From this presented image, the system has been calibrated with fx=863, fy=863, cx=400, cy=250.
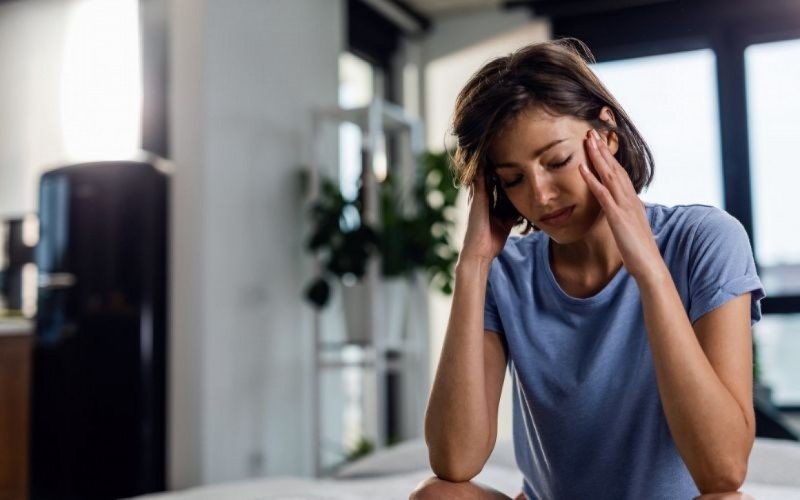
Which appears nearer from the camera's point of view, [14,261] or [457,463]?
[457,463]

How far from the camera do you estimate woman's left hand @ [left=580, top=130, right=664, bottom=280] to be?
1.05 metres

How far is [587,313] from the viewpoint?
4.02 ft

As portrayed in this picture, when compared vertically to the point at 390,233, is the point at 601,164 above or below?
below

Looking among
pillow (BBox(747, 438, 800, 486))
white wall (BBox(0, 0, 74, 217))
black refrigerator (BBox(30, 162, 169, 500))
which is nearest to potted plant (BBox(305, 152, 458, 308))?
black refrigerator (BBox(30, 162, 169, 500))

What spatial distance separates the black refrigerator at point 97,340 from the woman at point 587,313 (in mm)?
2023

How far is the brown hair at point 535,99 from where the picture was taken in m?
1.14

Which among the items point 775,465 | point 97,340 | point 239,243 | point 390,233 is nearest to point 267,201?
point 239,243

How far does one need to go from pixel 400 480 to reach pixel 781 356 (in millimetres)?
3232

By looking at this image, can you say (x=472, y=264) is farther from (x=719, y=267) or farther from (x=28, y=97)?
(x=28, y=97)

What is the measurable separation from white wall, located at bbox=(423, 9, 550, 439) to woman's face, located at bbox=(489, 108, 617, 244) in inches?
137

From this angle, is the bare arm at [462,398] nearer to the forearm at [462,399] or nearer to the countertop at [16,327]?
the forearm at [462,399]

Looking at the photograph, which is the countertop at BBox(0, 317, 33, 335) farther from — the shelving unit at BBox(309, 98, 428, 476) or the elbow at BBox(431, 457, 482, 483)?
the elbow at BBox(431, 457, 482, 483)

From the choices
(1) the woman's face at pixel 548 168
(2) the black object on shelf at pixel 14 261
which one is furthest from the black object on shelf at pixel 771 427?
(2) the black object on shelf at pixel 14 261

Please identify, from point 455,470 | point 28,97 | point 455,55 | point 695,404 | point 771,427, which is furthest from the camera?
point 455,55
